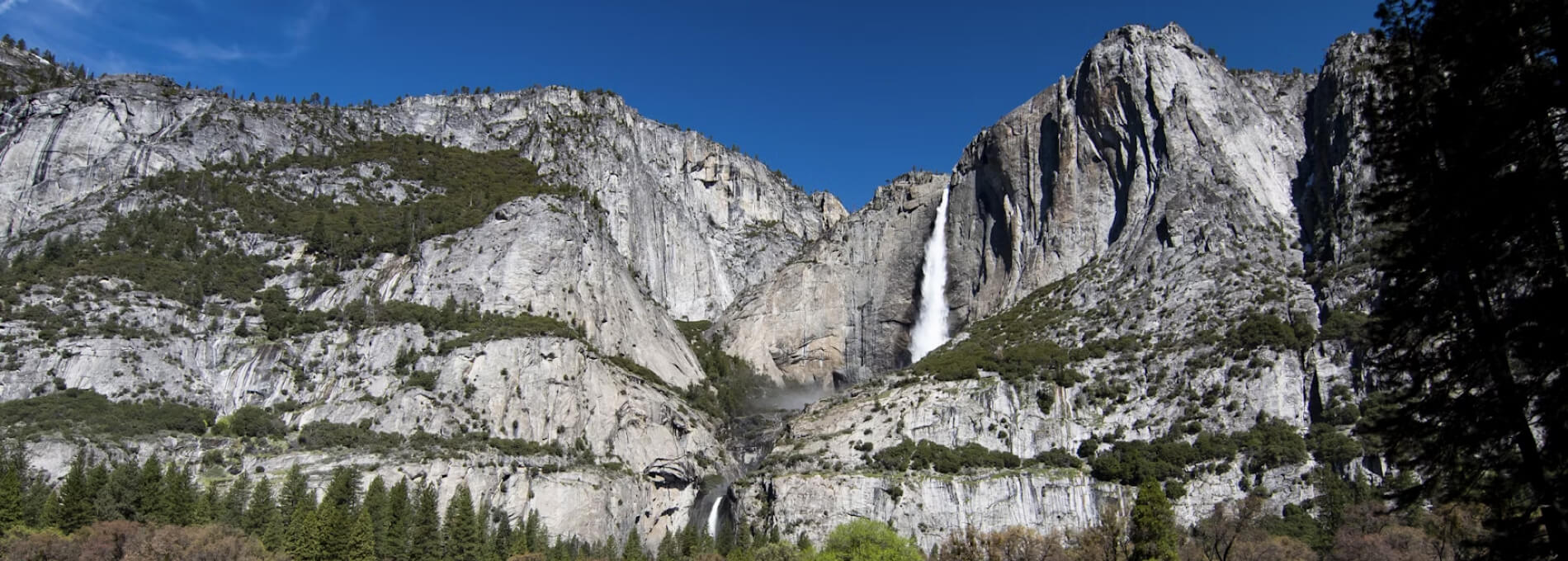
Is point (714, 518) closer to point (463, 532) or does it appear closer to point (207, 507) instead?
point (463, 532)

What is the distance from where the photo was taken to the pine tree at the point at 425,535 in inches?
3408

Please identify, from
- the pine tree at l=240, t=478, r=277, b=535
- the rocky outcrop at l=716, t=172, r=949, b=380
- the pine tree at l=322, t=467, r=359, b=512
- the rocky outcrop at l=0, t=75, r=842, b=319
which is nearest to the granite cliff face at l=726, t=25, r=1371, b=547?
the rocky outcrop at l=716, t=172, r=949, b=380

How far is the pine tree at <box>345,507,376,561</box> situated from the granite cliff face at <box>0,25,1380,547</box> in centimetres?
2055

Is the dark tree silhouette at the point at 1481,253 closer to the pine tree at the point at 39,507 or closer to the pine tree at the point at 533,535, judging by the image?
the pine tree at the point at 533,535

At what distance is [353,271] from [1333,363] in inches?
4487

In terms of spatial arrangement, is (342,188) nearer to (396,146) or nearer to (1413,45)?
(396,146)

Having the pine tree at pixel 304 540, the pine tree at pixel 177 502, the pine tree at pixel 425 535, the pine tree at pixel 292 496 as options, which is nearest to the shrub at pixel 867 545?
the pine tree at pixel 425 535

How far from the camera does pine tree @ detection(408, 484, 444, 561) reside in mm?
86562

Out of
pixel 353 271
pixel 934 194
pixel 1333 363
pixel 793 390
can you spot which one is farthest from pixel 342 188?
pixel 1333 363

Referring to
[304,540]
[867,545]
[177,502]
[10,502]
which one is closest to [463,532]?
[304,540]

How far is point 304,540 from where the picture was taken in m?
81.1

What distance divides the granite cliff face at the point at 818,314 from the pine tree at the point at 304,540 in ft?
61.4

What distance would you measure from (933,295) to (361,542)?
103344 mm

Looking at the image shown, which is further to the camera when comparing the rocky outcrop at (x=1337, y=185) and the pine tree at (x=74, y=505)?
the rocky outcrop at (x=1337, y=185)
